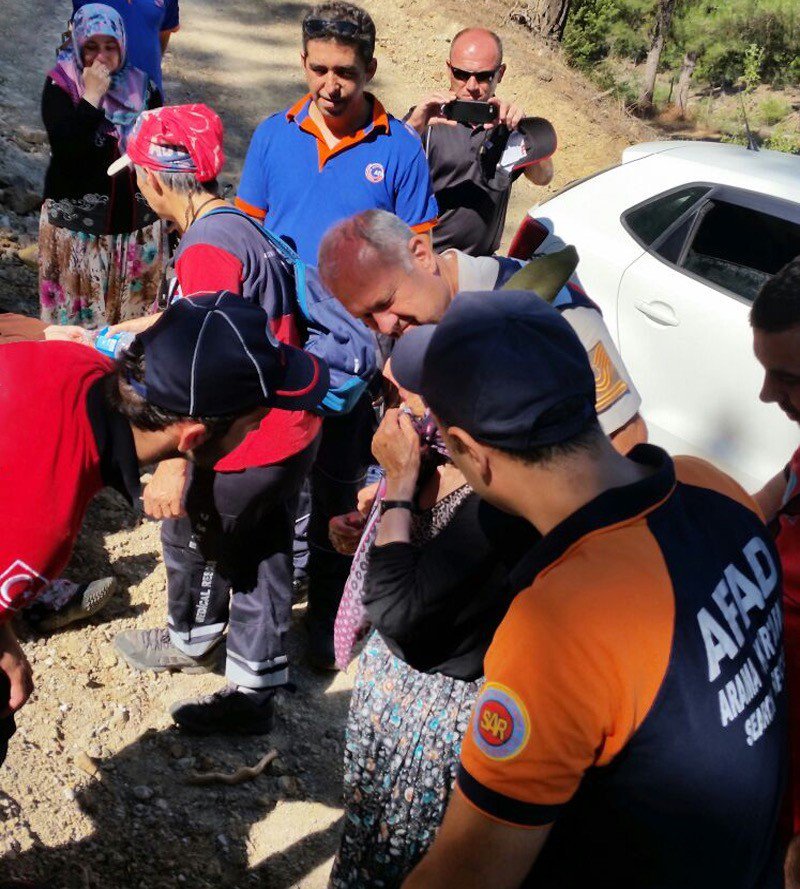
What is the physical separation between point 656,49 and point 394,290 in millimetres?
17485

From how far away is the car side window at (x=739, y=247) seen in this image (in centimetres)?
458

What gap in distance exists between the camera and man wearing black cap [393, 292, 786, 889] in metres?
1.32

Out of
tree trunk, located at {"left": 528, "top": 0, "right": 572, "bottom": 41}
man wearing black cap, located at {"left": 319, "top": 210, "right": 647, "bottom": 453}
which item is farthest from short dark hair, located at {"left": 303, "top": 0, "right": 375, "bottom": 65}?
tree trunk, located at {"left": 528, "top": 0, "right": 572, "bottom": 41}

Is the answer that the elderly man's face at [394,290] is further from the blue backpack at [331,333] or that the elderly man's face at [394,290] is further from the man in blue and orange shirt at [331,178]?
the man in blue and orange shirt at [331,178]

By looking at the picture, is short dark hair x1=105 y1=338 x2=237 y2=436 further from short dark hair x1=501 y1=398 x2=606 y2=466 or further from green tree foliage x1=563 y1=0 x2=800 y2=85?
green tree foliage x1=563 y1=0 x2=800 y2=85

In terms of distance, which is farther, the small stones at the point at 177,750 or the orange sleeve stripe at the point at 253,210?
the orange sleeve stripe at the point at 253,210

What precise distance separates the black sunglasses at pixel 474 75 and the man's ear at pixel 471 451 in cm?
364

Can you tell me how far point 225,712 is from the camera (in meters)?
3.46

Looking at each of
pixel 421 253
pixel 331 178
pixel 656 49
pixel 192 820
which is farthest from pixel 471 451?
pixel 656 49

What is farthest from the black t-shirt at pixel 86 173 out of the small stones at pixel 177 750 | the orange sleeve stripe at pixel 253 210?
the small stones at pixel 177 750

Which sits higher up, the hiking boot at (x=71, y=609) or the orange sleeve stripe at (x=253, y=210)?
the orange sleeve stripe at (x=253, y=210)

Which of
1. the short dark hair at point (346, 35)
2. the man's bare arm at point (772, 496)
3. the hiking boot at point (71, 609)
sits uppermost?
the short dark hair at point (346, 35)

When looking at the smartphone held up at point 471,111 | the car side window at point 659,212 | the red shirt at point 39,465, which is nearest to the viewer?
the red shirt at point 39,465

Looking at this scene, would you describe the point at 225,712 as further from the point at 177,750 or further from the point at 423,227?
the point at 423,227
